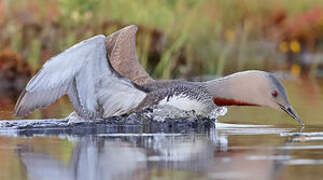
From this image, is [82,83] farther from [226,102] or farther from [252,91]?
[252,91]

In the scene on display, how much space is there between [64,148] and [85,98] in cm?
177

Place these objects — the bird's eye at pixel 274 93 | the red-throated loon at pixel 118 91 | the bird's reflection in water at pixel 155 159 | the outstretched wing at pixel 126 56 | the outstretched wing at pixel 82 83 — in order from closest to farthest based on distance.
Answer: the bird's reflection in water at pixel 155 159 < the outstretched wing at pixel 82 83 < the red-throated loon at pixel 118 91 < the bird's eye at pixel 274 93 < the outstretched wing at pixel 126 56

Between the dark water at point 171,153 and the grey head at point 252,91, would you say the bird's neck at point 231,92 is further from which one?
the dark water at point 171,153

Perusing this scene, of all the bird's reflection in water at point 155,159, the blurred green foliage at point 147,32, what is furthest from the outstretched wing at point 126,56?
the blurred green foliage at point 147,32

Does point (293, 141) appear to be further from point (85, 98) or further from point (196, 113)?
point (85, 98)

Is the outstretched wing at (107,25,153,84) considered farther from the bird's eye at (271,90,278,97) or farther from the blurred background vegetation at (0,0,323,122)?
the blurred background vegetation at (0,0,323,122)

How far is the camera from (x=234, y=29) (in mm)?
20172

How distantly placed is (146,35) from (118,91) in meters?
6.76

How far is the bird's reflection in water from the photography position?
645 centimetres

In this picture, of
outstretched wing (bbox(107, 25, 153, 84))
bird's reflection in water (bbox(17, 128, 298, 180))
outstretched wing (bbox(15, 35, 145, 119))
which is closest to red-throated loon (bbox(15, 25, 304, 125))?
outstretched wing (bbox(15, 35, 145, 119))

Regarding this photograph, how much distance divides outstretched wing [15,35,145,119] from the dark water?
432 millimetres

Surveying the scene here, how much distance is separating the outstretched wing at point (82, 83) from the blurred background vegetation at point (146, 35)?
12.4ft

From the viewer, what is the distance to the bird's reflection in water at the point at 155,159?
6.45 meters

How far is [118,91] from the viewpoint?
31.7 feet
